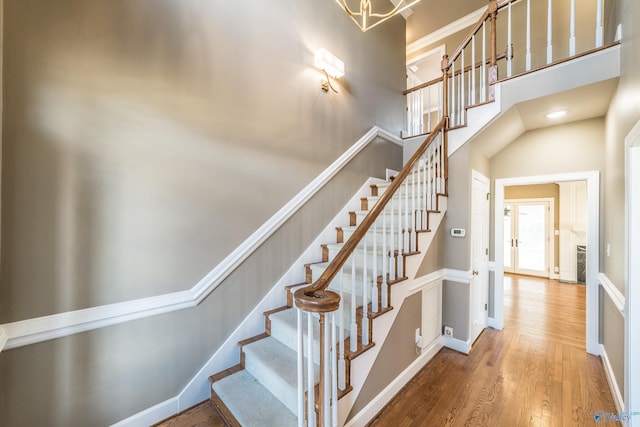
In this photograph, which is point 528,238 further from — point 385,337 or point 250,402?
point 250,402

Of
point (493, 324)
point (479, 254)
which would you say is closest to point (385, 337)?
point (479, 254)

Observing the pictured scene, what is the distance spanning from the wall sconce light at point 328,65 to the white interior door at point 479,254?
1.92 meters

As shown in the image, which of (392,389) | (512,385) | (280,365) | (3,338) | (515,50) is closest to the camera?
(3,338)

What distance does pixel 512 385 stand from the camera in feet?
7.17

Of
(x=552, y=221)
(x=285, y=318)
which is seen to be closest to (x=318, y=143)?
(x=285, y=318)

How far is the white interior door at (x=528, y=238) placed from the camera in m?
6.34

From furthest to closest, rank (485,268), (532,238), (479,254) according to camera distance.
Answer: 1. (532,238)
2. (485,268)
3. (479,254)

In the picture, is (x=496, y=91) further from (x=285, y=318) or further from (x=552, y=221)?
(x=552, y=221)

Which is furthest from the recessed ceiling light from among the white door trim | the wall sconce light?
the wall sconce light

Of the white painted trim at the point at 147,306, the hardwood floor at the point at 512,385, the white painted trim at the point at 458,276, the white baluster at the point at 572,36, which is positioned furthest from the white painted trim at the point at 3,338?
the white baluster at the point at 572,36

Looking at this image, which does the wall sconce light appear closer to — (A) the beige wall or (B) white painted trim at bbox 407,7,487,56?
(B) white painted trim at bbox 407,7,487,56

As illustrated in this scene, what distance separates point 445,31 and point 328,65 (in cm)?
345

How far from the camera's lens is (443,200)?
276cm

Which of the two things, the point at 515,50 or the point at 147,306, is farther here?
the point at 515,50
